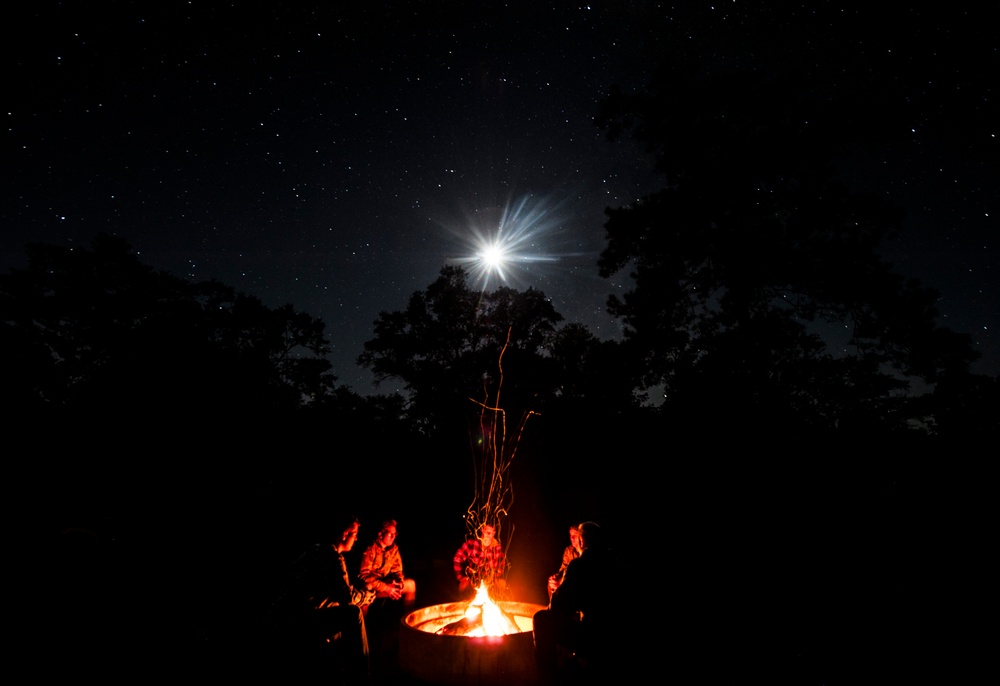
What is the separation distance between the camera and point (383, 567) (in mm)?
6992

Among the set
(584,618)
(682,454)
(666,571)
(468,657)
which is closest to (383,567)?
(468,657)

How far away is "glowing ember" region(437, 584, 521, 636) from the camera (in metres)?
6.45

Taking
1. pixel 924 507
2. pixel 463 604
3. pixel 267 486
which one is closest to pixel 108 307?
pixel 267 486

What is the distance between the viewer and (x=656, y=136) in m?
13.0

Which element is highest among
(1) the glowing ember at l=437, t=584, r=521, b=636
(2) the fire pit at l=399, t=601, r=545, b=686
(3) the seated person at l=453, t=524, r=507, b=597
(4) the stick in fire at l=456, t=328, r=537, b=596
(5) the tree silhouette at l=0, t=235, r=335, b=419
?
(5) the tree silhouette at l=0, t=235, r=335, b=419

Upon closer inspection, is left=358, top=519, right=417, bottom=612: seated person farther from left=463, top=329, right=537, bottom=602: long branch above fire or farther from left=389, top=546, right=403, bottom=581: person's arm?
left=463, top=329, right=537, bottom=602: long branch above fire

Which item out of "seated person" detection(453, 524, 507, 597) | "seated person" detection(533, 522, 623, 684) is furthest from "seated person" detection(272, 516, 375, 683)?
"seated person" detection(453, 524, 507, 597)

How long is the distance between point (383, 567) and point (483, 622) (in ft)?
5.08

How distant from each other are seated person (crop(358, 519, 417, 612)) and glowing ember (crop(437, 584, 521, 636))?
833mm

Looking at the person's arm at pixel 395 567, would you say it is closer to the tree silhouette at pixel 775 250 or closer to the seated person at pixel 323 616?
the seated person at pixel 323 616

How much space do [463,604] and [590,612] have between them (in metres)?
3.54

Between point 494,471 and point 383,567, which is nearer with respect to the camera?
point 383,567

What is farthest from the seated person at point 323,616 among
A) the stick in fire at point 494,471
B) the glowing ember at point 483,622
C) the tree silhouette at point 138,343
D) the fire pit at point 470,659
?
the tree silhouette at point 138,343

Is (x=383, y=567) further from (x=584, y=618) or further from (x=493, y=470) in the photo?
(x=493, y=470)
